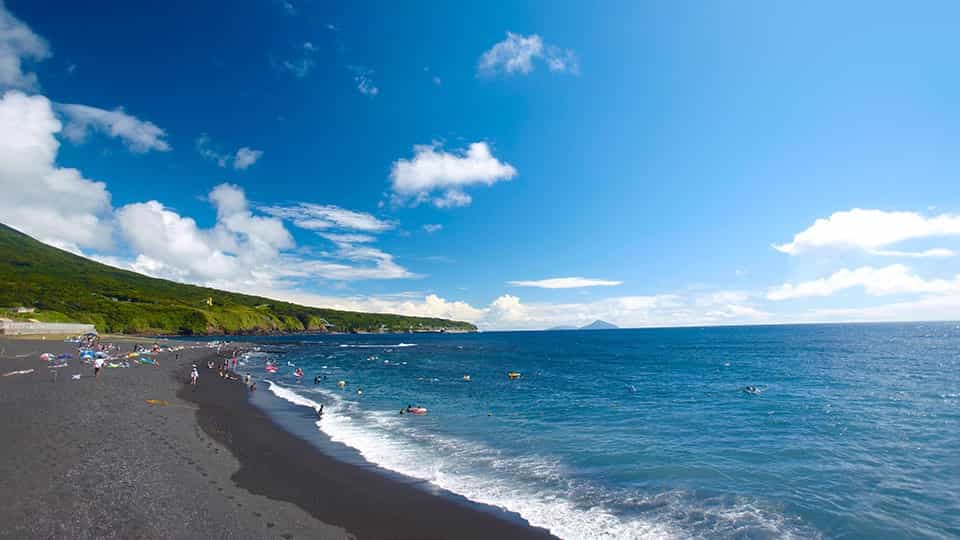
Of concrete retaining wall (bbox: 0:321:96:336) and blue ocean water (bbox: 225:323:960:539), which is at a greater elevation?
concrete retaining wall (bbox: 0:321:96:336)

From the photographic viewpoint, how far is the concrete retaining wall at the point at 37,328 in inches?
3322

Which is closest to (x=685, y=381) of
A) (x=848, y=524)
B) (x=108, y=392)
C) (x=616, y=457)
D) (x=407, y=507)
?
(x=616, y=457)

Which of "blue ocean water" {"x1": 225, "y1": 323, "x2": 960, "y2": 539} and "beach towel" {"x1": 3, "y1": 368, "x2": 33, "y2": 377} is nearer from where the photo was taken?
"blue ocean water" {"x1": 225, "y1": 323, "x2": 960, "y2": 539}

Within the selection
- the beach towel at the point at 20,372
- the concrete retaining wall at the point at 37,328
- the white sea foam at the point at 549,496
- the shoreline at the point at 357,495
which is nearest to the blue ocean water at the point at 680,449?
the white sea foam at the point at 549,496

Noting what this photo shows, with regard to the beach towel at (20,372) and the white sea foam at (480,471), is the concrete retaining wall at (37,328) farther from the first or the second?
the white sea foam at (480,471)

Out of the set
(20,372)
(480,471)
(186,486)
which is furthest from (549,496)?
(20,372)

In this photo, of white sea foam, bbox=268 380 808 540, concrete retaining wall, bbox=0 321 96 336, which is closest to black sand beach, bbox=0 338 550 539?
white sea foam, bbox=268 380 808 540

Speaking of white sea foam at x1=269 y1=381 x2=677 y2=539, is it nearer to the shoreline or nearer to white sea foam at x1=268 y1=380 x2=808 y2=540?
white sea foam at x1=268 y1=380 x2=808 y2=540

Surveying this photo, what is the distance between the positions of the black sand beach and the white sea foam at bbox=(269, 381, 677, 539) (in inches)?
53.7

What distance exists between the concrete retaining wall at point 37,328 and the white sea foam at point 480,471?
95.5 meters

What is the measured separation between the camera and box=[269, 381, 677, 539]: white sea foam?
49.1ft

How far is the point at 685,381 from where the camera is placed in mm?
55312

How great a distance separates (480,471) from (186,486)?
471 inches

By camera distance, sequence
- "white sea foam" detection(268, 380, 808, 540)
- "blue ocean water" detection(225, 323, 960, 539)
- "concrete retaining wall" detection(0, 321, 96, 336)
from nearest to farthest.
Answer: "white sea foam" detection(268, 380, 808, 540), "blue ocean water" detection(225, 323, 960, 539), "concrete retaining wall" detection(0, 321, 96, 336)
